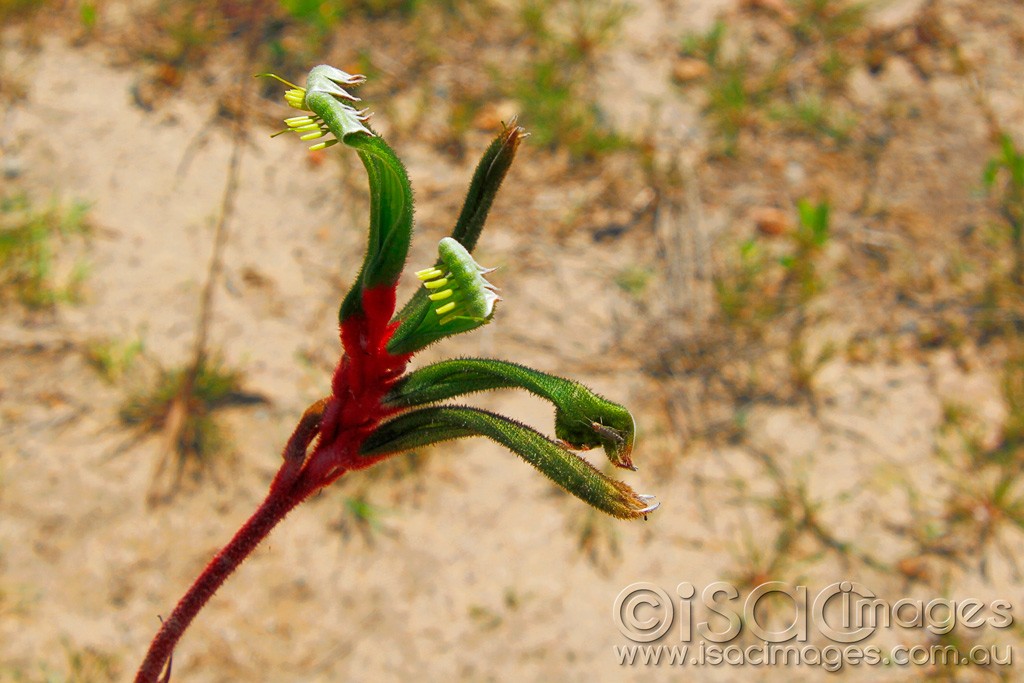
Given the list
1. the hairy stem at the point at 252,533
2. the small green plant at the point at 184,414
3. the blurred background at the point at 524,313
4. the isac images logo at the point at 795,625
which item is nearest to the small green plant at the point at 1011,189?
the blurred background at the point at 524,313

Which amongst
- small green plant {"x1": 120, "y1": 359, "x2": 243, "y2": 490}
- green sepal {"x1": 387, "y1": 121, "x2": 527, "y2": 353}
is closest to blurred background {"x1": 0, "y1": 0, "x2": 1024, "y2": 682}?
small green plant {"x1": 120, "y1": 359, "x2": 243, "y2": 490}

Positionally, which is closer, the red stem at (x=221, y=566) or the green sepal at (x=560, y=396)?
the green sepal at (x=560, y=396)

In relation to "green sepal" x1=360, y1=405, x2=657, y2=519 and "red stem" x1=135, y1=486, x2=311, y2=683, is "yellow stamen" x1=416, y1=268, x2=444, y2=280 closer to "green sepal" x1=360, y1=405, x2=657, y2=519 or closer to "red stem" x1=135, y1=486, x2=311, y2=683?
"green sepal" x1=360, y1=405, x2=657, y2=519

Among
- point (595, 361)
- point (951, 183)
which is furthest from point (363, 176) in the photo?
point (951, 183)

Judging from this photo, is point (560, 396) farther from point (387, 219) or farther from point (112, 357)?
point (112, 357)

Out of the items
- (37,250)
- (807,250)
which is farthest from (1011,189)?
(37,250)

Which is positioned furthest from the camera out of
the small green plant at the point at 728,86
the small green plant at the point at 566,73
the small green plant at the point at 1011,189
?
the small green plant at the point at 728,86

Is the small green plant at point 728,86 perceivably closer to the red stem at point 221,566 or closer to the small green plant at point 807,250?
the small green plant at point 807,250
